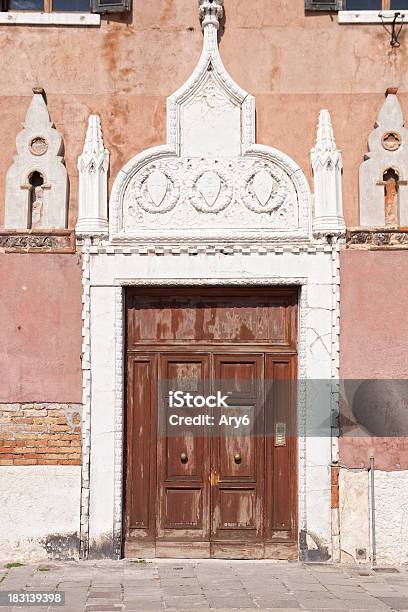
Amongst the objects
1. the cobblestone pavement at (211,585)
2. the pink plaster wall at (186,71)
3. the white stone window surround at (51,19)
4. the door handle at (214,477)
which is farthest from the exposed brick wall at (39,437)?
the white stone window surround at (51,19)

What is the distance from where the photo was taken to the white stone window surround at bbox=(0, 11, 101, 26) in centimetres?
941

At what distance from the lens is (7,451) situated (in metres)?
9.02

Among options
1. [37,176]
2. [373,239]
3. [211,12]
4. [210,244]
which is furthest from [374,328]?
[37,176]

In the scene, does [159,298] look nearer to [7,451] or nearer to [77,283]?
[77,283]

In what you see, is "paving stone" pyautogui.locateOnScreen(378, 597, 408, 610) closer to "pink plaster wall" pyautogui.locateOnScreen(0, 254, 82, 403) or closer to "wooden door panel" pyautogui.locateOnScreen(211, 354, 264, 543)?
"wooden door panel" pyautogui.locateOnScreen(211, 354, 264, 543)

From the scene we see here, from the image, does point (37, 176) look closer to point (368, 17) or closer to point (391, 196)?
point (391, 196)

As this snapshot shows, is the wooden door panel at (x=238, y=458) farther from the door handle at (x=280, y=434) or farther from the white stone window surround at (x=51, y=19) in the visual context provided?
the white stone window surround at (x=51, y=19)

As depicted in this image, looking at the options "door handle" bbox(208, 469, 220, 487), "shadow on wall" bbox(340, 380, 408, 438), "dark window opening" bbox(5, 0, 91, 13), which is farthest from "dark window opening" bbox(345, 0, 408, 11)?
"door handle" bbox(208, 469, 220, 487)

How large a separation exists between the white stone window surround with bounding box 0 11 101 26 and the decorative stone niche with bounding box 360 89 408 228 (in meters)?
3.15

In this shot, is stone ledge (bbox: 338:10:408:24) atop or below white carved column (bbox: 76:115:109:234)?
atop

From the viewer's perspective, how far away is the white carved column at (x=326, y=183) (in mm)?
9109

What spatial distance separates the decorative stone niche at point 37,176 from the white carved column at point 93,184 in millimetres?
204

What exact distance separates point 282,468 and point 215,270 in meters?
2.14

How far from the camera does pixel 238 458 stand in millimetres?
9188
